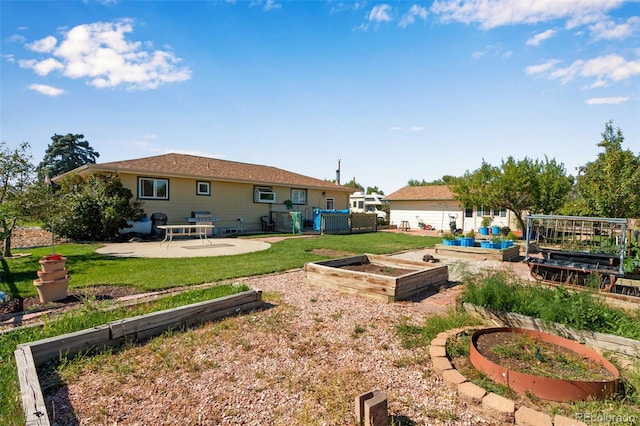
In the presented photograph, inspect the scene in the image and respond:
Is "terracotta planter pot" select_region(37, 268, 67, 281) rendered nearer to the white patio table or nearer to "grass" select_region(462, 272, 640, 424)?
the white patio table

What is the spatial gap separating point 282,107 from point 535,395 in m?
13.9

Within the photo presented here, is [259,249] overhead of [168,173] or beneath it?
beneath

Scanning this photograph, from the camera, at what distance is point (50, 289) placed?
4.73 metres

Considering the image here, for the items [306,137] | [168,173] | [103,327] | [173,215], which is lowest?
[103,327]

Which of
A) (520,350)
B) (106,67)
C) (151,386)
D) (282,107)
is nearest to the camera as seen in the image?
(151,386)

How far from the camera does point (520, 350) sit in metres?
3.04

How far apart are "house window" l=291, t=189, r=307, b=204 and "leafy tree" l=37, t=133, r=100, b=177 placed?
42738 millimetres

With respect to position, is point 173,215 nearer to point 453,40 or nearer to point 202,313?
point 202,313

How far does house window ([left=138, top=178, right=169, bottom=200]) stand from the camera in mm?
14633

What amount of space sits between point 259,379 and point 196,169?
1556cm

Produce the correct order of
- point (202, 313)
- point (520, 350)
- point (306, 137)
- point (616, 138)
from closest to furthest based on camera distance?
1. point (520, 350)
2. point (202, 313)
3. point (616, 138)
4. point (306, 137)

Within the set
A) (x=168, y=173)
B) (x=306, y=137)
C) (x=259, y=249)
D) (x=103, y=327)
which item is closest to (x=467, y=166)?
(x=306, y=137)

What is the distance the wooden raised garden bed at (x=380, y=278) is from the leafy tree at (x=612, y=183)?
9212mm

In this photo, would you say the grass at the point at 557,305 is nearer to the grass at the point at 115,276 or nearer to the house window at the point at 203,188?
the grass at the point at 115,276
